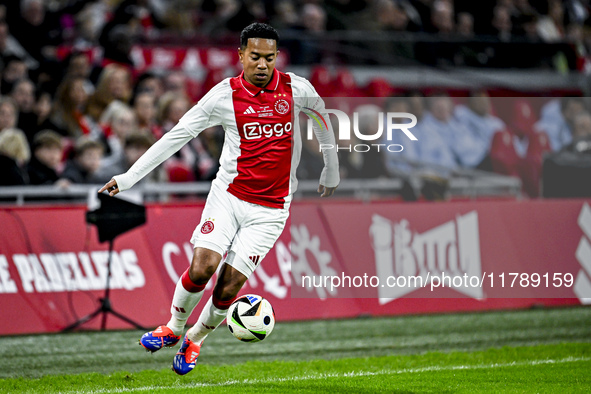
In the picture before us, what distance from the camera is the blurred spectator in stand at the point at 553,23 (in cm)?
1802

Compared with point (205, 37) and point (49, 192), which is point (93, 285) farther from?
point (205, 37)

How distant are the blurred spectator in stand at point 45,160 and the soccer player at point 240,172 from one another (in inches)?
160

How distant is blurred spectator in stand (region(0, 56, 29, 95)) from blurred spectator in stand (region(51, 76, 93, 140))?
2.28 ft

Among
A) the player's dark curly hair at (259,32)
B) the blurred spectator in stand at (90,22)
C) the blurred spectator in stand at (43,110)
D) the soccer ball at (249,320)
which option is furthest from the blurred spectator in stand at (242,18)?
the soccer ball at (249,320)

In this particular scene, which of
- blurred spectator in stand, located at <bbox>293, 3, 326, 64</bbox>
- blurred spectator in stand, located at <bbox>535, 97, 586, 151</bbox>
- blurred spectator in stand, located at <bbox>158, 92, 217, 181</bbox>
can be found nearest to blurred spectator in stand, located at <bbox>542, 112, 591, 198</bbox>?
blurred spectator in stand, located at <bbox>535, 97, 586, 151</bbox>

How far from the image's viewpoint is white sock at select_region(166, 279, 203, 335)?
20.9 ft

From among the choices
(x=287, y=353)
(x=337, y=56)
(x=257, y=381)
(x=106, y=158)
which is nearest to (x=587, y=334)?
(x=287, y=353)

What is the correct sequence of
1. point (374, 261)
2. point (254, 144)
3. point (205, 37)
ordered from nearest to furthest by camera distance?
1. point (254, 144)
2. point (374, 261)
3. point (205, 37)

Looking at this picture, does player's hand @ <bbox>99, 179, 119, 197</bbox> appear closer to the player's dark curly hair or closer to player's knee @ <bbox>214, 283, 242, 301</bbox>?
player's knee @ <bbox>214, 283, 242, 301</bbox>

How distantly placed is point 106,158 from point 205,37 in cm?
385

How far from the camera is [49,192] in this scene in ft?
30.8

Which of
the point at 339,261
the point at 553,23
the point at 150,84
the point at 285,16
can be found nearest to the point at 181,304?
the point at 339,261

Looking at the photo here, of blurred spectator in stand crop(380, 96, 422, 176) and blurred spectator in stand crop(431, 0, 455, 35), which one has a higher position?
blurred spectator in stand crop(431, 0, 455, 35)

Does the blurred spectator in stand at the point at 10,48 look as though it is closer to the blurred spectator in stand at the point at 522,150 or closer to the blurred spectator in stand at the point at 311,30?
the blurred spectator in stand at the point at 311,30
